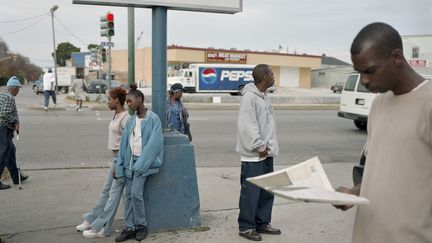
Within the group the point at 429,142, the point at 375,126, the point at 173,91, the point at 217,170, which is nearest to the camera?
the point at 429,142

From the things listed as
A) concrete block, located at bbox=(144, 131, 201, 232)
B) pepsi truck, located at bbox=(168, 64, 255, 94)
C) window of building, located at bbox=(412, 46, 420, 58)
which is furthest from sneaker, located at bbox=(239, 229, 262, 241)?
window of building, located at bbox=(412, 46, 420, 58)

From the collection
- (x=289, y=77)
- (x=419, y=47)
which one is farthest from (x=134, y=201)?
(x=419, y=47)

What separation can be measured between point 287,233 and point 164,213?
54.2 inches

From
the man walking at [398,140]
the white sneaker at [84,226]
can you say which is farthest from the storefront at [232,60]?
the man walking at [398,140]

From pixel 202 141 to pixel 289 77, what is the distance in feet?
170

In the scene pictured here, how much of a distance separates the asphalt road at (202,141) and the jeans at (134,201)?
4.44 metres

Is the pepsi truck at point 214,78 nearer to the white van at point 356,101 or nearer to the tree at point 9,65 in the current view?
the white van at point 356,101

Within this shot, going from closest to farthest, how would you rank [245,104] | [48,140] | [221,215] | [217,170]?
[245,104]
[221,215]
[217,170]
[48,140]

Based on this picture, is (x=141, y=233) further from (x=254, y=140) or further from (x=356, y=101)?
(x=356, y=101)

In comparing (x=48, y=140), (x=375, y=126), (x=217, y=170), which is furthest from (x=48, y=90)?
(x=375, y=126)

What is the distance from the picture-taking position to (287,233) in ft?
18.0

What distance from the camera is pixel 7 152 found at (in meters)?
7.41

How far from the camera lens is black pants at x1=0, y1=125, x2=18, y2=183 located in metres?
7.34

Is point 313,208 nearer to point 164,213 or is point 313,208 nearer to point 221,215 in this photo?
point 221,215
